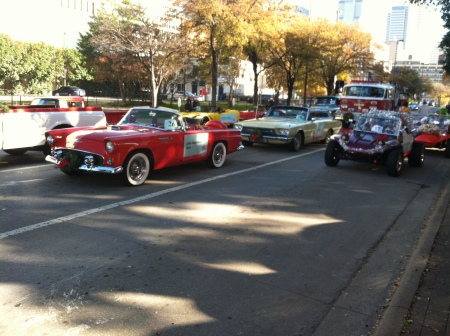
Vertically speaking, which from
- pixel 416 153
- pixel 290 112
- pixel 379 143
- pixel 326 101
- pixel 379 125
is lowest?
pixel 416 153

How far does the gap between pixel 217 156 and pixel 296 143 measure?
14.7 ft

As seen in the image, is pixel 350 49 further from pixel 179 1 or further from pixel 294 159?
pixel 294 159

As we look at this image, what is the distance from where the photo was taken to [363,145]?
35.8 ft

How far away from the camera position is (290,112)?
51.0ft

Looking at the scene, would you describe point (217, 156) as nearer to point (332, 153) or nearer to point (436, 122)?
point (332, 153)

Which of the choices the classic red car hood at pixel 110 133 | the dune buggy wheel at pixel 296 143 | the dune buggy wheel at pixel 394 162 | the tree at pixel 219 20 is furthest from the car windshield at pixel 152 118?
the tree at pixel 219 20

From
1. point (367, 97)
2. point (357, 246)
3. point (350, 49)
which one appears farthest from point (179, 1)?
point (350, 49)

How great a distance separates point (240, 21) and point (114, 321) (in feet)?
76.2

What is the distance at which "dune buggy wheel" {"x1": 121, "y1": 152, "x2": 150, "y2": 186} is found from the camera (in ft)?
26.5

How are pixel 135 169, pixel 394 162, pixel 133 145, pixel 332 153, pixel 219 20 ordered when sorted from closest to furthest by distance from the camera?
pixel 133 145 < pixel 135 169 < pixel 394 162 < pixel 332 153 < pixel 219 20

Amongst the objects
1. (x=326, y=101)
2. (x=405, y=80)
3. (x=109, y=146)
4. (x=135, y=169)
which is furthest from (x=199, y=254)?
(x=405, y=80)

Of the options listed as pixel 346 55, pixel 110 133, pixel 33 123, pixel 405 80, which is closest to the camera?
pixel 110 133

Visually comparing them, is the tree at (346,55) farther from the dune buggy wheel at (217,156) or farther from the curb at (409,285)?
the curb at (409,285)

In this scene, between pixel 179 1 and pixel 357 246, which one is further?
pixel 179 1
